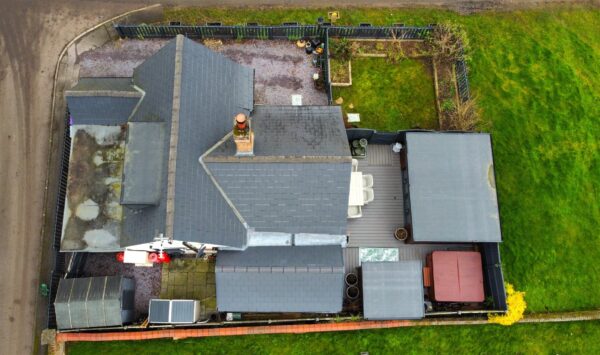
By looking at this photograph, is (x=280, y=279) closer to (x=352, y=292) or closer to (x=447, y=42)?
(x=352, y=292)

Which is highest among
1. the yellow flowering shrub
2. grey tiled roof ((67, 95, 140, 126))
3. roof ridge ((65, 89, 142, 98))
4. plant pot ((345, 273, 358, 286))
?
roof ridge ((65, 89, 142, 98))

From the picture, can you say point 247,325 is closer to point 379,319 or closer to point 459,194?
point 379,319

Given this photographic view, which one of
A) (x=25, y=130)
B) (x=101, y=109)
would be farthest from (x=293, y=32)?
(x=25, y=130)

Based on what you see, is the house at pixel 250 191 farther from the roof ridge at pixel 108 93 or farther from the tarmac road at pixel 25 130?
the tarmac road at pixel 25 130

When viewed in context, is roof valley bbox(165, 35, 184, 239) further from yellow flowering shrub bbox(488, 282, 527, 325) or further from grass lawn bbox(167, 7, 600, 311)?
yellow flowering shrub bbox(488, 282, 527, 325)

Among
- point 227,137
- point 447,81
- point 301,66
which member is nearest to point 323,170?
point 227,137

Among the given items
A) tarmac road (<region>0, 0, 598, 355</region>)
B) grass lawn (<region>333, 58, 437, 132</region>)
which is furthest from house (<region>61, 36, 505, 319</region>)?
tarmac road (<region>0, 0, 598, 355</region>)
